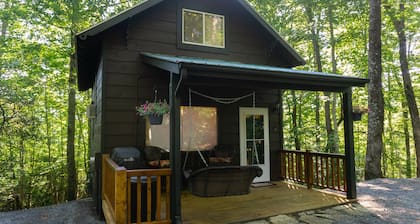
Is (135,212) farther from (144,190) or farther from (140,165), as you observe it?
(140,165)

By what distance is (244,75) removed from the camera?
407 centimetres

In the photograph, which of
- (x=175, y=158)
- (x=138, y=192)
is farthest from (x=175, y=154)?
(x=138, y=192)

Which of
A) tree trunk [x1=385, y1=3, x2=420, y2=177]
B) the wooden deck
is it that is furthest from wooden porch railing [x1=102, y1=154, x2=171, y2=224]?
tree trunk [x1=385, y1=3, x2=420, y2=177]

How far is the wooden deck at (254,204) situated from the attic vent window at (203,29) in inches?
140

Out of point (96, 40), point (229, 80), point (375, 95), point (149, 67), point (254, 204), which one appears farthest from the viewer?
point (375, 95)

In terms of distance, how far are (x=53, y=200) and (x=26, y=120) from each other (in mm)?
4100

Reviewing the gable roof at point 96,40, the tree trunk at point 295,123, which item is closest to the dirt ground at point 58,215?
the gable roof at point 96,40

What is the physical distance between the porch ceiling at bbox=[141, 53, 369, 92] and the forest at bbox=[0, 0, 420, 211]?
93.9 inches

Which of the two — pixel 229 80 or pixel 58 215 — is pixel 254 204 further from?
pixel 58 215

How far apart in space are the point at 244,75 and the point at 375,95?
17.8 ft

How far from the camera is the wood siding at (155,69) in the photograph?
5.23 m

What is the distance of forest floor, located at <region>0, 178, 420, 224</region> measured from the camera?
4.05 meters

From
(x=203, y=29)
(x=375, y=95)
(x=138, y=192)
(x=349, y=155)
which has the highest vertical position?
(x=203, y=29)

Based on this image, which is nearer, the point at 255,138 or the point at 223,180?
the point at 223,180
